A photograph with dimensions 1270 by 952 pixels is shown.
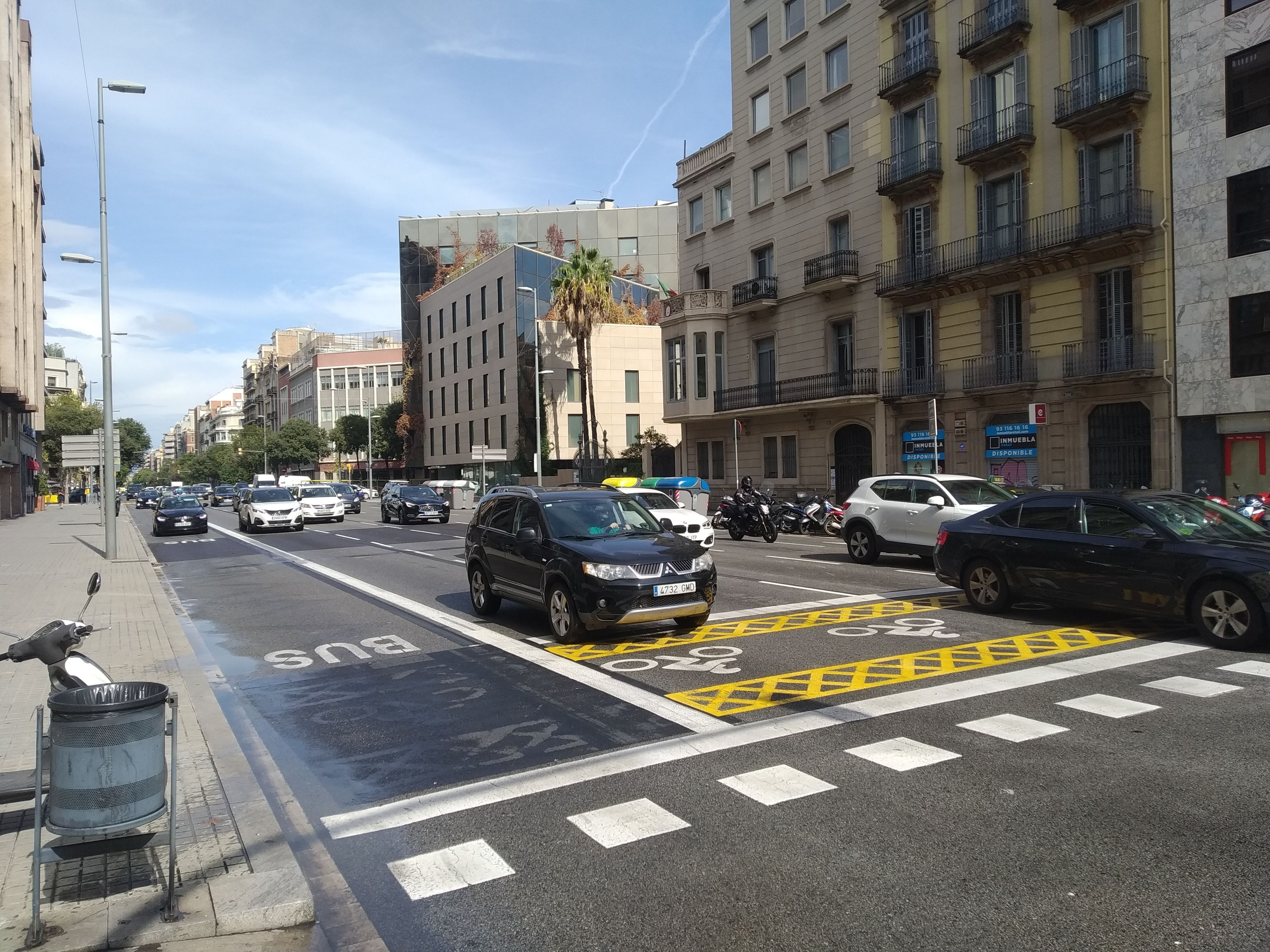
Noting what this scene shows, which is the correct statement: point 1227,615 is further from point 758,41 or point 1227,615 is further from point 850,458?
point 758,41

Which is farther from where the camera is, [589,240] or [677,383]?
[589,240]

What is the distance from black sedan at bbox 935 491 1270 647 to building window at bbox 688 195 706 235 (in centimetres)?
3107

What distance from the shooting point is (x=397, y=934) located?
150 inches

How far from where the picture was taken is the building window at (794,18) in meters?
35.0

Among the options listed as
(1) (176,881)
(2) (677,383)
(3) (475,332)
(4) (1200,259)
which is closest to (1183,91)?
(4) (1200,259)

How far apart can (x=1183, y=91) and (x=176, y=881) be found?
2596cm

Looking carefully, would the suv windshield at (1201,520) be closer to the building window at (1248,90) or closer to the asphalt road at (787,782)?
the asphalt road at (787,782)

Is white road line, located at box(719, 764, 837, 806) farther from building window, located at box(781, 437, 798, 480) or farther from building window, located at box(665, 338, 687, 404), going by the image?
building window, located at box(665, 338, 687, 404)

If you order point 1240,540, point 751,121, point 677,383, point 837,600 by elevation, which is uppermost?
point 751,121

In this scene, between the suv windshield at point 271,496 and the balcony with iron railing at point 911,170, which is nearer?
the balcony with iron railing at point 911,170

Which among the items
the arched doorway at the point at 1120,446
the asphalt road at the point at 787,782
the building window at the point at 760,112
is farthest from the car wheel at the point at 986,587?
the building window at the point at 760,112

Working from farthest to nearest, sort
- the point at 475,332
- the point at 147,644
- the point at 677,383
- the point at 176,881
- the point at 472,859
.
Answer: the point at 475,332 → the point at 677,383 → the point at 147,644 → the point at 472,859 → the point at 176,881

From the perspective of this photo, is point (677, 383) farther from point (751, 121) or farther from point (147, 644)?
point (147, 644)

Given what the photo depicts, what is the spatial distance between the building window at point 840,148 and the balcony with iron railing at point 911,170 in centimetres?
206
